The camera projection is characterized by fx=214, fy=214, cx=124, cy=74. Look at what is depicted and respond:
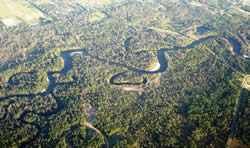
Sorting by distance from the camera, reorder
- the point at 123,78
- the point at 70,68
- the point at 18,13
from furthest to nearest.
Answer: the point at 18,13 → the point at 70,68 → the point at 123,78

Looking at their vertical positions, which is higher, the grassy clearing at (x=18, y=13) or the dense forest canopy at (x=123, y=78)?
the grassy clearing at (x=18, y=13)

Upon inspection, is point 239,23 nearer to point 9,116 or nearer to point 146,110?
point 146,110

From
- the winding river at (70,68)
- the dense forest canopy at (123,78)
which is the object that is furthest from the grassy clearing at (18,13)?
the winding river at (70,68)

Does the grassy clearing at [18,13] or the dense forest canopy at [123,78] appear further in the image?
the grassy clearing at [18,13]

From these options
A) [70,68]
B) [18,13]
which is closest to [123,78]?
[70,68]

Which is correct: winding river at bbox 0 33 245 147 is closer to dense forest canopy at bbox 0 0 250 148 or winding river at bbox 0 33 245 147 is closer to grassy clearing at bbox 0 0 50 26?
dense forest canopy at bbox 0 0 250 148

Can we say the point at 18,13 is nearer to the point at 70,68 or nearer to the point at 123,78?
the point at 70,68

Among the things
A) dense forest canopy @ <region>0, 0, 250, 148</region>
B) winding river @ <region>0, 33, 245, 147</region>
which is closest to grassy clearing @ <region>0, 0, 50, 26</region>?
dense forest canopy @ <region>0, 0, 250, 148</region>

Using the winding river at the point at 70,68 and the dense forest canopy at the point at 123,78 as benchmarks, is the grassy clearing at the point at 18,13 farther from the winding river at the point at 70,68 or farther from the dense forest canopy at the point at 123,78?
the winding river at the point at 70,68

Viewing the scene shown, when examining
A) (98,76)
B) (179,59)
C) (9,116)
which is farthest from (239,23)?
(9,116)
